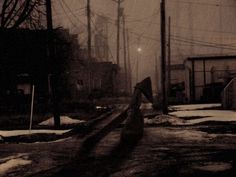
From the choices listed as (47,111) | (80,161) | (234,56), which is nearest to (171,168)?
(80,161)

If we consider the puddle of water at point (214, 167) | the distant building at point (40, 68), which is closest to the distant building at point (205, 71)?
the distant building at point (40, 68)

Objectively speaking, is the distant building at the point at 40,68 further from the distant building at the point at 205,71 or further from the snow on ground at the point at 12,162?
the distant building at the point at 205,71

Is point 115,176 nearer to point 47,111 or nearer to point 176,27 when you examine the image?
point 47,111

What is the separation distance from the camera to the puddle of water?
8491 millimetres

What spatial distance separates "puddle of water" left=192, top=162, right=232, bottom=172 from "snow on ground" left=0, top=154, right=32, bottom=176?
4505 mm

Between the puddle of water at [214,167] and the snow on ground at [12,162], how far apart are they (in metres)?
4.50

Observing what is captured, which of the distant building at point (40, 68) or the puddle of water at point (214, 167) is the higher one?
the distant building at point (40, 68)

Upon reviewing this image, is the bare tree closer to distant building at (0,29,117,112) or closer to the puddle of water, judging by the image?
distant building at (0,29,117,112)

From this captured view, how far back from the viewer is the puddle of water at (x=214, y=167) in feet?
27.9

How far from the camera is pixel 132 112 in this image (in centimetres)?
1457

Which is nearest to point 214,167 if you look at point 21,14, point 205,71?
point 21,14

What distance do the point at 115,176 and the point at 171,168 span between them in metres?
1.41

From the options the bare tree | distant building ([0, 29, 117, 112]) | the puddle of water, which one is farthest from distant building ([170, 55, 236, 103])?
the puddle of water

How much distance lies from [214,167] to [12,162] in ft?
17.4
